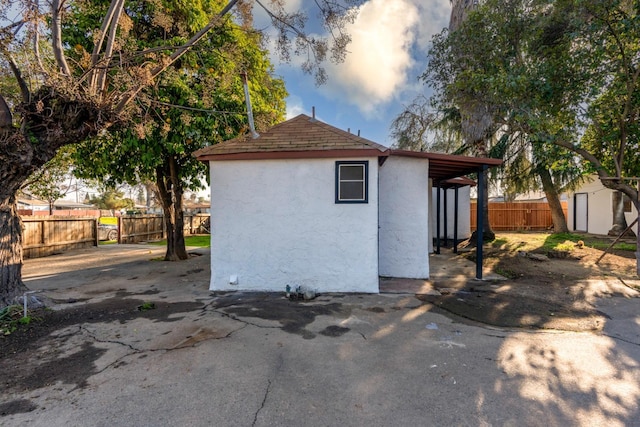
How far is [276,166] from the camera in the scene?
6676 millimetres

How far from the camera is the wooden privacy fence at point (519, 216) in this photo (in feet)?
66.3

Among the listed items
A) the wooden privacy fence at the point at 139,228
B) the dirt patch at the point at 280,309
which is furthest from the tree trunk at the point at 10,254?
the wooden privacy fence at the point at 139,228

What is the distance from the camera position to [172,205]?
36.0ft

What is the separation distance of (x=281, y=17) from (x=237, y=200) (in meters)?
3.80

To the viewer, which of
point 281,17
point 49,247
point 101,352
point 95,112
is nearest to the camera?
point 101,352

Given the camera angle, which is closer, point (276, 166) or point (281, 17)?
point (281, 17)

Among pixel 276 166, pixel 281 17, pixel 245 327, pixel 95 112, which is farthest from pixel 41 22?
pixel 245 327

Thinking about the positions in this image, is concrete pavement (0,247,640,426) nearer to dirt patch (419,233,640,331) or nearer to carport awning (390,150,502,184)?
dirt patch (419,233,640,331)

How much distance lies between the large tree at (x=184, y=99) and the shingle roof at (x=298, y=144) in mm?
1115

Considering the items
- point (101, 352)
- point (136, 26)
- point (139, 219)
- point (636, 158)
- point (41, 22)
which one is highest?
point (136, 26)

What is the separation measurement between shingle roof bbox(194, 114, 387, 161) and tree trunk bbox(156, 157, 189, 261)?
4569mm

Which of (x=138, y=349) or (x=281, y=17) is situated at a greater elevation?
(x=281, y=17)

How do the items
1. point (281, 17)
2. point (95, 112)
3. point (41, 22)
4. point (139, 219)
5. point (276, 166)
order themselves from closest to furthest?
point (41, 22), point (95, 112), point (281, 17), point (276, 166), point (139, 219)

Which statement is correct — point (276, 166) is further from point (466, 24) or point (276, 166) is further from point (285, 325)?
point (466, 24)
